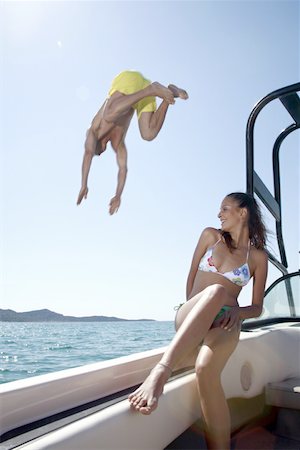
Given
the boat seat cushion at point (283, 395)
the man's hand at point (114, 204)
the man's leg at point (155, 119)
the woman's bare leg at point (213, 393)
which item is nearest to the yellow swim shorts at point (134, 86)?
the man's leg at point (155, 119)

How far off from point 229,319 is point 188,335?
16 centimetres

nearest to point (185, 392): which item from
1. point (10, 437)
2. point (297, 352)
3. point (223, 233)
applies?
point (10, 437)

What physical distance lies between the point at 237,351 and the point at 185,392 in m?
0.45

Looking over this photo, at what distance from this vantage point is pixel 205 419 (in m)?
1.14

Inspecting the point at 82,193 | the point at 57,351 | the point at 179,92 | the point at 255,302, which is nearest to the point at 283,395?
the point at 255,302

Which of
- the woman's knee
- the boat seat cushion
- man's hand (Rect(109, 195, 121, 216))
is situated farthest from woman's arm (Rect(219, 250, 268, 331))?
man's hand (Rect(109, 195, 121, 216))

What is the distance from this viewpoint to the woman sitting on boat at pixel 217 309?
44.3 inches

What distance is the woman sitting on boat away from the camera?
1.13 meters

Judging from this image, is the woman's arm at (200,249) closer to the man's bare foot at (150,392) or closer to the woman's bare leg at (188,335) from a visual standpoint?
the woman's bare leg at (188,335)

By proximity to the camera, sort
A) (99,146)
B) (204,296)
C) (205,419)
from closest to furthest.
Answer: (205,419), (204,296), (99,146)

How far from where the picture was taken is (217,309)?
1235mm

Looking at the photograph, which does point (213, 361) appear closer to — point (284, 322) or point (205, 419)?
point (205, 419)

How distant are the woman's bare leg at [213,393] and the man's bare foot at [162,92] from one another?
0.77 metres

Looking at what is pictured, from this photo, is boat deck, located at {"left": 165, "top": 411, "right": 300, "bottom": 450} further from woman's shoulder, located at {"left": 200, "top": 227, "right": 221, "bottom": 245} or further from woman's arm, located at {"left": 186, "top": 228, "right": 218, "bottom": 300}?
woman's shoulder, located at {"left": 200, "top": 227, "right": 221, "bottom": 245}
